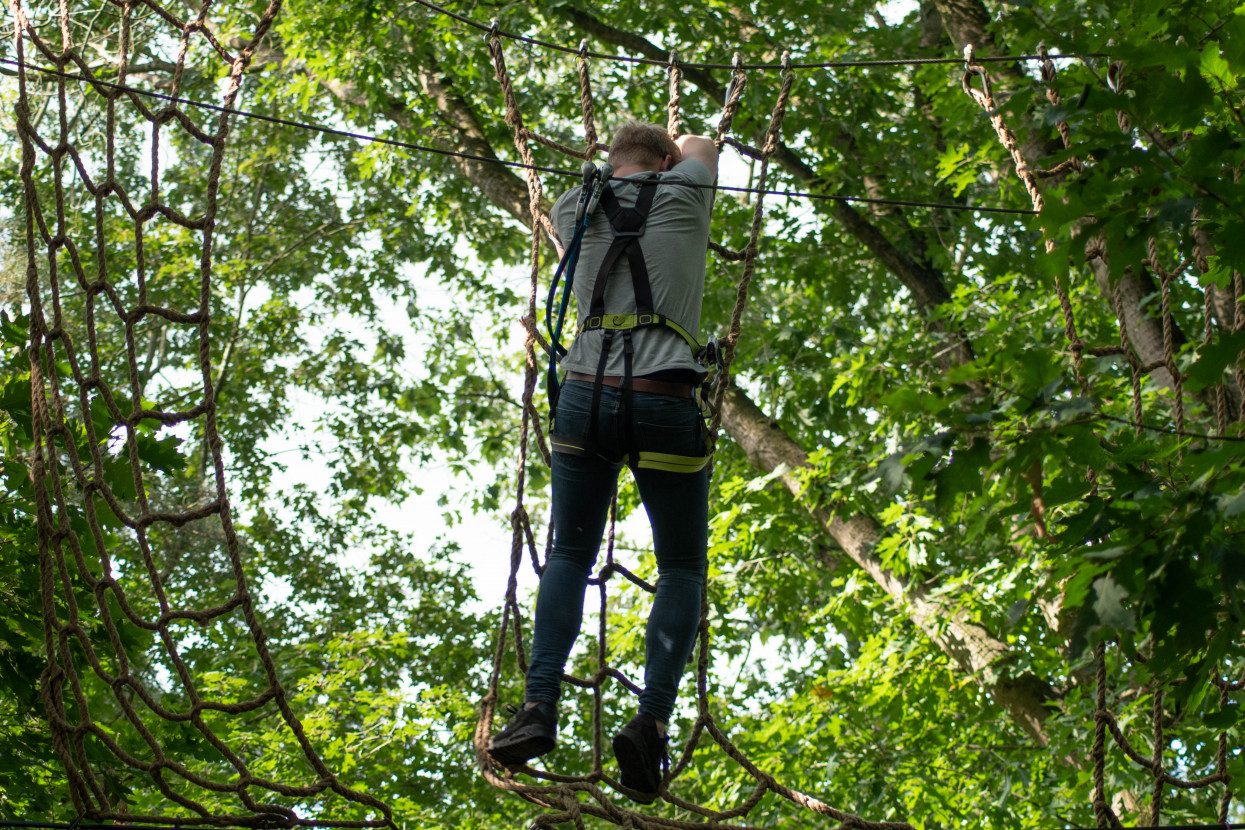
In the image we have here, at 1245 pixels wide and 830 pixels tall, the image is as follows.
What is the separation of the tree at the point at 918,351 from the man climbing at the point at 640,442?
24.4 inches

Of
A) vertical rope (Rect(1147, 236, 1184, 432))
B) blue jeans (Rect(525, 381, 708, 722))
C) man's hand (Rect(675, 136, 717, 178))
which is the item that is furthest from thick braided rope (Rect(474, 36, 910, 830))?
vertical rope (Rect(1147, 236, 1184, 432))

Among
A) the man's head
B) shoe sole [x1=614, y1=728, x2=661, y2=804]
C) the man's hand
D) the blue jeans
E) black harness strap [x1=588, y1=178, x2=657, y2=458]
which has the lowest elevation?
shoe sole [x1=614, y1=728, x2=661, y2=804]

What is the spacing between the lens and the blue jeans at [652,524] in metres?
2.43

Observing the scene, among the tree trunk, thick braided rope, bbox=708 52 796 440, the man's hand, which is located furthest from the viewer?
the tree trunk

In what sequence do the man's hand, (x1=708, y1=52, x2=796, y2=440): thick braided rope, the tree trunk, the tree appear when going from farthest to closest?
the tree trunk → the man's hand → (x1=708, y1=52, x2=796, y2=440): thick braided rope → the tree

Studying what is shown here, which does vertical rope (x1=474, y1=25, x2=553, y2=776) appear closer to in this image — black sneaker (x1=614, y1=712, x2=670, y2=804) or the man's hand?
black sneaker (x1=614, y1=712, x2=670, y2=804)

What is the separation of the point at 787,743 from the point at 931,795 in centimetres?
110

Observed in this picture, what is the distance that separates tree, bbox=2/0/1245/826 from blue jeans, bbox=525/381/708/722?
59 cm

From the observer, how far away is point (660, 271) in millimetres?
2506

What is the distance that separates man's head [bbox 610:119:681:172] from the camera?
2729mm

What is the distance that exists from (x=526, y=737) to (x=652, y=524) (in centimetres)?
54

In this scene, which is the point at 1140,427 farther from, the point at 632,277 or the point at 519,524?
the point at 519,524

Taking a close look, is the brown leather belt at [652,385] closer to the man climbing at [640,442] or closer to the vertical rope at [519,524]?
the man climbing at [640,442]

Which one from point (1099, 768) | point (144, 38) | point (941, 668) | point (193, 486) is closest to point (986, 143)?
point (941, 668)
